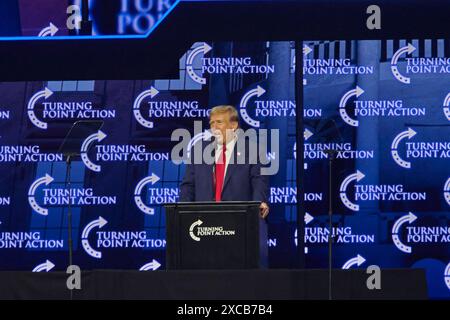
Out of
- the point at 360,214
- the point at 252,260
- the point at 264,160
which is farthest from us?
the point at 360,214

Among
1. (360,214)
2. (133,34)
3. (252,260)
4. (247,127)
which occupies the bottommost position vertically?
(252,260)

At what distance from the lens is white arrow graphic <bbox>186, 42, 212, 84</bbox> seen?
843cm

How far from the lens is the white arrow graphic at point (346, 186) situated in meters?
8.22

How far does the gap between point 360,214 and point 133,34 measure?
251 cm

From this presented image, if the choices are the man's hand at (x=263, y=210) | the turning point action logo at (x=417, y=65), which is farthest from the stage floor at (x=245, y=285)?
the turning point action logo at (x=417, y=65)

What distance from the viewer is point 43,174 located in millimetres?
8477

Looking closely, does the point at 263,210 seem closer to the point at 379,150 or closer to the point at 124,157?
the point at 379,150

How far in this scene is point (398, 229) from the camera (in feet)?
26.8

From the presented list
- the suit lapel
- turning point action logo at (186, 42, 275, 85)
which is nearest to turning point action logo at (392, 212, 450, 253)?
turning point action logo at (186, 42, 275, 85)

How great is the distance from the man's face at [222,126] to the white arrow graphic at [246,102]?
6.21 ft

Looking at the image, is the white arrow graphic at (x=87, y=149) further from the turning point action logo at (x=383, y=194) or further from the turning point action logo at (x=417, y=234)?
the turning point action logo at (x=417, y=234)

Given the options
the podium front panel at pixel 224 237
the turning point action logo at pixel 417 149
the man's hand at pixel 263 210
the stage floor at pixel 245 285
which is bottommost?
the stage floor at pixel 245 285

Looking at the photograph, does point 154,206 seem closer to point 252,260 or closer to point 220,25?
point 220,25

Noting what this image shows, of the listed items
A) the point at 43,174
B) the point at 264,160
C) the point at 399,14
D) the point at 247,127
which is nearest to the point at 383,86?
the point at 399,14
